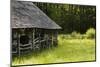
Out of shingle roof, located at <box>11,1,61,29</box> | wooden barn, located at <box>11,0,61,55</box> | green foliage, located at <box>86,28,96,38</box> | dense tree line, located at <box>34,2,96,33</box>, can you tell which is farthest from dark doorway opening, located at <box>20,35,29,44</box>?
green foliage, located at <box>86,28,96,38</box>

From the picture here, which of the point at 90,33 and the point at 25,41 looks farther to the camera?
the point at 90,33

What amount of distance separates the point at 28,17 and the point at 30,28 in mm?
127

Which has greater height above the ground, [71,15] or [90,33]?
[71,15]

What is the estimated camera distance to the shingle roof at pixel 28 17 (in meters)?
2.29

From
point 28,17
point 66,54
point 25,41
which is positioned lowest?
point 66,54

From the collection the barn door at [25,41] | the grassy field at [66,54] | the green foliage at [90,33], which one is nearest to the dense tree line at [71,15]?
the green foliage at [90,33]

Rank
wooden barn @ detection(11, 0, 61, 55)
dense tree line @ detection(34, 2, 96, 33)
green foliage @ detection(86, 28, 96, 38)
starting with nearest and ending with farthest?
wooden barn @ detection(11, 0, 61, 55) < dense tree line @ detection(34, 2, 96, 33) < green foliage @ detection(86, 28, 96, 38)

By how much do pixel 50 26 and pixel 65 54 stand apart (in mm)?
388

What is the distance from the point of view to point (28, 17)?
2354 millimetres

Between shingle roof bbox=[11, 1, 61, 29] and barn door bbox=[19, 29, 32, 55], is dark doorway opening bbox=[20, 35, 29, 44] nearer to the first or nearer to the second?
barn door bbox=[19, 29, 32, 55]

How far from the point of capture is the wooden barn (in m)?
2.29

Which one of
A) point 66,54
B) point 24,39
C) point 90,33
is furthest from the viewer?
point 90,33

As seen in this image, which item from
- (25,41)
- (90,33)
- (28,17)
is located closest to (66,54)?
(90,33)

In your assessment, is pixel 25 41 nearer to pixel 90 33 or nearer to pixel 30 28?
pixel 30 28
